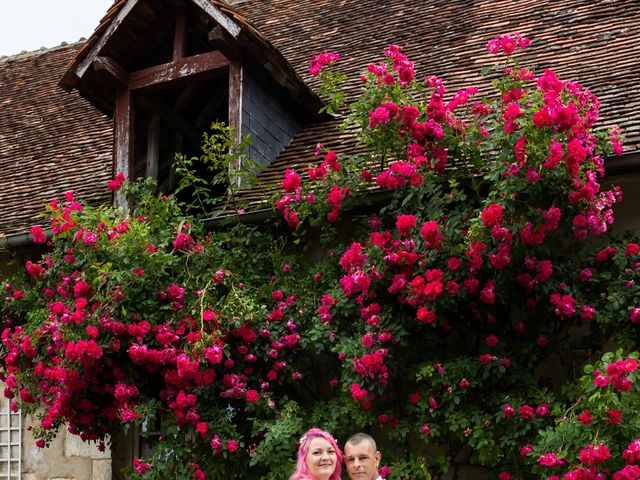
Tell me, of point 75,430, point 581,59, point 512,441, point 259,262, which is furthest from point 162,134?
point 512,441

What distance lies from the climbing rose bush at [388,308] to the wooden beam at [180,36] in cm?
147

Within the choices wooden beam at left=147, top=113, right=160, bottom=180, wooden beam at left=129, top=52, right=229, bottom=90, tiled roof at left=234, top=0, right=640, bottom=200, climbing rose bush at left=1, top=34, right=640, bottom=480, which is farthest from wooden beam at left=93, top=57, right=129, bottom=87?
tiled roof at left=234, top=0, right=640, bottom=200

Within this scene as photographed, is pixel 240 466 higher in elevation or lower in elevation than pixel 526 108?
lower

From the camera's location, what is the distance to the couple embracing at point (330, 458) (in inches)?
161

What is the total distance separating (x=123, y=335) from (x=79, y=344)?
0.40 m

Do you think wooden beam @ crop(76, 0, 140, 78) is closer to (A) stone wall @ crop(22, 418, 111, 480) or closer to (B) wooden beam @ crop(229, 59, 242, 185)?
(B) wooden beam @ crop(229, 59, 242, 185)

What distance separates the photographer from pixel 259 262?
21.0ft

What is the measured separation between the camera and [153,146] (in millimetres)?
7754

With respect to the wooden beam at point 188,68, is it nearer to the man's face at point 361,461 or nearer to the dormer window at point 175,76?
the dormer window at point 175,76

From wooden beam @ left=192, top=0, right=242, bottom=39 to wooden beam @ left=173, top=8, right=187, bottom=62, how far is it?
0.39 m

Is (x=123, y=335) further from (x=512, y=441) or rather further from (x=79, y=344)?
(x=512, y=441)

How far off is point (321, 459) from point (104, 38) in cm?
453

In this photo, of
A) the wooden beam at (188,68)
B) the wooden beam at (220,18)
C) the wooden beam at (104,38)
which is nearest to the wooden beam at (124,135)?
the wooden beam at (188,68)

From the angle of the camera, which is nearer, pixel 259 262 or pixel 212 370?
pixel 212 370
